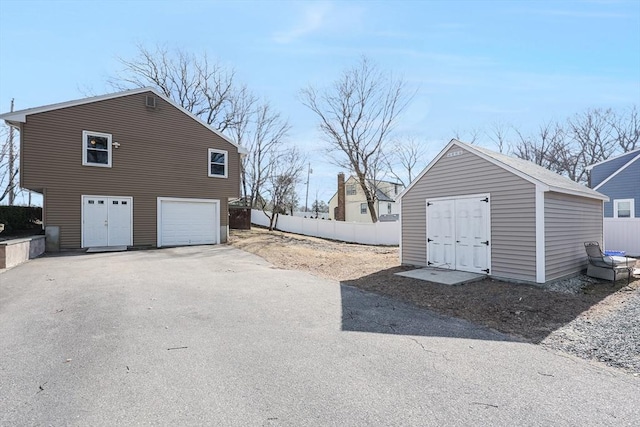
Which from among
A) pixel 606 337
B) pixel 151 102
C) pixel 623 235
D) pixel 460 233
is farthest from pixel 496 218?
pixel 151 102

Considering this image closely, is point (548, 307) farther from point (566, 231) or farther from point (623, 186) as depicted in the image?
point (623, 186)

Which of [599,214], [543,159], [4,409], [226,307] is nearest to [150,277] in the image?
[226,307]

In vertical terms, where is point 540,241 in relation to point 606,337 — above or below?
above

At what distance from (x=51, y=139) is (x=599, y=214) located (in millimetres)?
20266

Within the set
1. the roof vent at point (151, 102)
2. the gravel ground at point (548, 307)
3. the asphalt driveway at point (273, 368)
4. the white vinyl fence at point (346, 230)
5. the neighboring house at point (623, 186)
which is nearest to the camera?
the asphalt driveway at point (273, 368)

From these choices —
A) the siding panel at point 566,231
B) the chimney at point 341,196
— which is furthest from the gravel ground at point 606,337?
the chimney at point 341,196

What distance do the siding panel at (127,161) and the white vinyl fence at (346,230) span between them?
7697 mm

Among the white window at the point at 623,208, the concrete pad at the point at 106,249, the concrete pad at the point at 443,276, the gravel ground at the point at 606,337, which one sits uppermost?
the white window at the point at 623,208

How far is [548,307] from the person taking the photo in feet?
20.5

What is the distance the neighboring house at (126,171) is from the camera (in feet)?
43.7

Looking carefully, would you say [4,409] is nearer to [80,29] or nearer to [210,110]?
[80,29]

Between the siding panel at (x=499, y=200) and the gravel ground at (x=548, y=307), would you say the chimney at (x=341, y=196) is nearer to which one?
the siding panel at (x=499, y=200)

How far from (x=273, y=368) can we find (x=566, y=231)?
900 cm

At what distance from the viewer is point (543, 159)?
3033 cm
